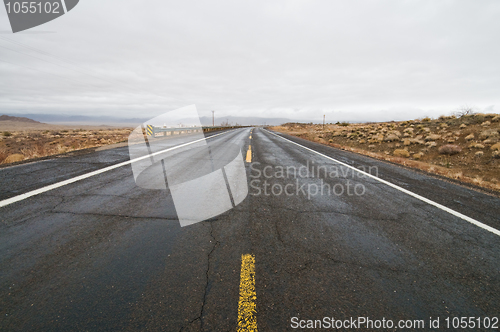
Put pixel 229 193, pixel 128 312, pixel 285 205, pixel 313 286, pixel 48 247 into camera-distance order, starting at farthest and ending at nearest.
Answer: pixel 229 193
pixel 285 205
pixel 48 247
pixel 313 286
pixel 128 312

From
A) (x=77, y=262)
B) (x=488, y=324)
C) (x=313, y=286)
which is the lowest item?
(x=488, y=324)

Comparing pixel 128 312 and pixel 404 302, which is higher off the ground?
pixel 128 312

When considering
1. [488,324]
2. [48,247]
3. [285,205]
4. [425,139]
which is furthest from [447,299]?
[425,139]

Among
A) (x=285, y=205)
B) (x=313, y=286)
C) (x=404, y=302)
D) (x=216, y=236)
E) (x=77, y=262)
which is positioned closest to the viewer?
(x=404, y=302)

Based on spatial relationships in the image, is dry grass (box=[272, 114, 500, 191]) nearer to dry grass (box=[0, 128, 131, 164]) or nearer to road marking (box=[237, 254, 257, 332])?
road marking (box=[237, 254, 257, 332])

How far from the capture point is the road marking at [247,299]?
1578 millimetres

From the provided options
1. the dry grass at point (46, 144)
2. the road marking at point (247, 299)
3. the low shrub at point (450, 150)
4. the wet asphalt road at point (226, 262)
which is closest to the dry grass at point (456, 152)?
the low shrub at point (450, 150)

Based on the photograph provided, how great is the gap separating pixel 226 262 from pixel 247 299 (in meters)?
0.55

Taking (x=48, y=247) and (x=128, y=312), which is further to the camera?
(x=48, y=247)

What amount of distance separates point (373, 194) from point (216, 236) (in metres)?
3.99

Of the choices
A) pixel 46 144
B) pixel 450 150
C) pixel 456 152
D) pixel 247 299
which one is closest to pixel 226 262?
pixel 247 299

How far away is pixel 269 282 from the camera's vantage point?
2.01 meters

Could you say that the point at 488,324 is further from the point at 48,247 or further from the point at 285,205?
Answer: the point at 48,247

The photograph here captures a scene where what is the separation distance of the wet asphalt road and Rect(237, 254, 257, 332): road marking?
51 mm
